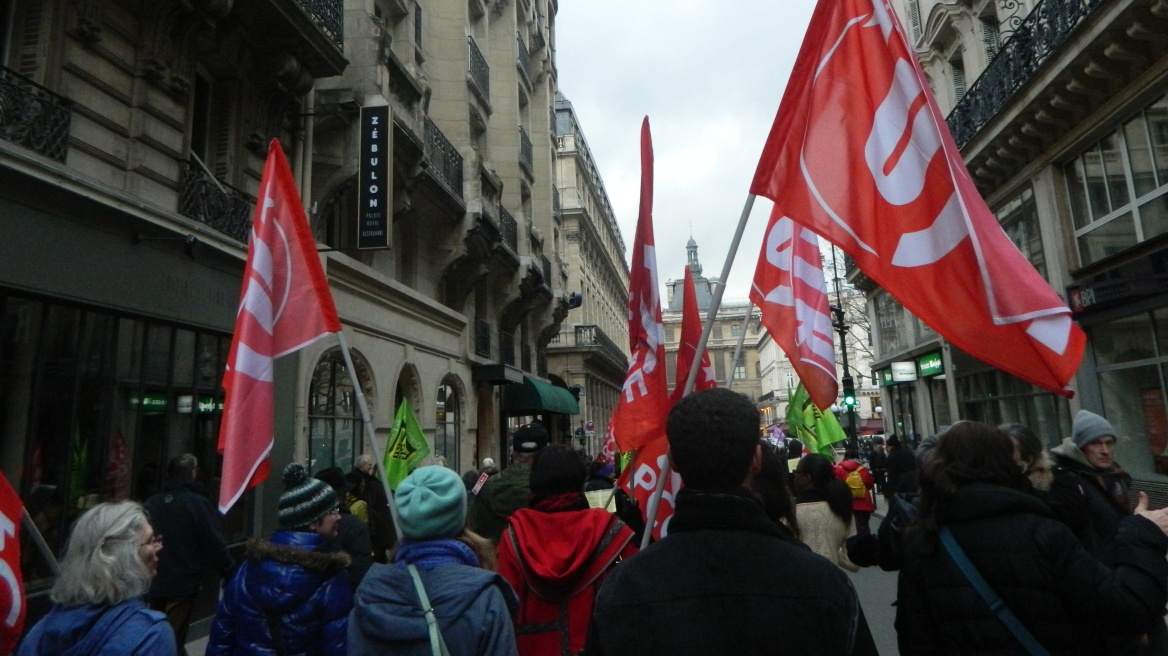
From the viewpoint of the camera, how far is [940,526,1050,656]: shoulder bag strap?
2.30 meters

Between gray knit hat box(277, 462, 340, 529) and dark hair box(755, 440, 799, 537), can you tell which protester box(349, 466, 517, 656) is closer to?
gray knit hat box(277, 462, 340, 529)

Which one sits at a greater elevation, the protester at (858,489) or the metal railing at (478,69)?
the metal railing at (478,69)

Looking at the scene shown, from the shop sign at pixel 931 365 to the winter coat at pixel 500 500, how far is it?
18552 millimetres

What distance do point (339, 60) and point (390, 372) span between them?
18.9 feet

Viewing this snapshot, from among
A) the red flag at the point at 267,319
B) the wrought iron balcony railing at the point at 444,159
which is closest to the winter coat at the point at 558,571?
the red flag at the point at 267,319

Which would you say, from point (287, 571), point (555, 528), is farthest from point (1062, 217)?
point (287, 571)

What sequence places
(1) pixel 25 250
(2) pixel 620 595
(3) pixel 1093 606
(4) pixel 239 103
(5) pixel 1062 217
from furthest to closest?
(5) pixel 1062 217, (4) pixel 239 103, (1) pixel 25 250, (3) pixel 1093 606, (2) pixel 620 595

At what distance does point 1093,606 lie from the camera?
2266 mm

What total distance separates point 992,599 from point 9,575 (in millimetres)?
3712

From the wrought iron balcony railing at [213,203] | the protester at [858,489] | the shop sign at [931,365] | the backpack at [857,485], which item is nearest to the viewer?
the protester at [858,489]

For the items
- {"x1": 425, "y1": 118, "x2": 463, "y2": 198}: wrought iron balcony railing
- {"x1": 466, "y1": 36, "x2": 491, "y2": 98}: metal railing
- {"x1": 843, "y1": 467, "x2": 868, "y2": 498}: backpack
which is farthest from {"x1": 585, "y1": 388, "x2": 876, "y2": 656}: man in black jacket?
{"x1": 466, "y1": 36, "x2": 491, "y2": 98}: metal railing

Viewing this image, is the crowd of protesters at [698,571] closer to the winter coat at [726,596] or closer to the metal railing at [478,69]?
the winter coat at [726,596]

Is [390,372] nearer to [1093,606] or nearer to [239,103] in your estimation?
[239,103]

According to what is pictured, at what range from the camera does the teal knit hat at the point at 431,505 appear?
2602mm
